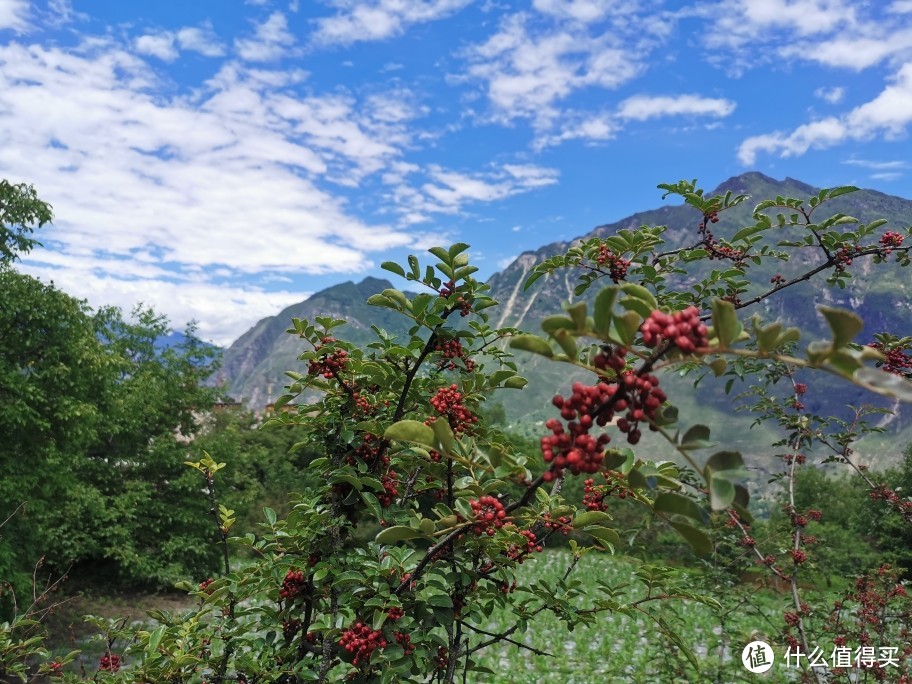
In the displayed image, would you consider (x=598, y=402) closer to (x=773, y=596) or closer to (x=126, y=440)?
(x=126, y=440)

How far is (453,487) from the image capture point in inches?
73.2

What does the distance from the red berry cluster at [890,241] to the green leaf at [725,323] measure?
2755 mm

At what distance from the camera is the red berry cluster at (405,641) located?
6.08ft

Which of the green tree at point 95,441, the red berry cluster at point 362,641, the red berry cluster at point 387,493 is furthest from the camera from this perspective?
the green tree at point 95,441

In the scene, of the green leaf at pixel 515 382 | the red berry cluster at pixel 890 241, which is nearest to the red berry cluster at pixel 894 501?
the red berry cluster at pixel 890 241

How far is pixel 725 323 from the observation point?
98 cm

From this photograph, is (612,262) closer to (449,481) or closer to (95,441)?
(449,481)

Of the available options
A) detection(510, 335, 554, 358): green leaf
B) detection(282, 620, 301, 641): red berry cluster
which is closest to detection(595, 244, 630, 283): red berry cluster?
detection(510, 335, 554, 358): green leaf

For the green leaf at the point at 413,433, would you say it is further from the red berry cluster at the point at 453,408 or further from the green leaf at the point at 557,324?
the red berry cluster at the point at 453,408

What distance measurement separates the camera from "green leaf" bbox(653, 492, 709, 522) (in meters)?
1.03

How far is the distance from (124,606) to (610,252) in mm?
16717

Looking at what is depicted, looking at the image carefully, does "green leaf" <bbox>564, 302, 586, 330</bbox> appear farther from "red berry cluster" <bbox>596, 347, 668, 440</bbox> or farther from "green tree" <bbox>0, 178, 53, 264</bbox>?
"green tree" <bbox>0, 178, 53, 264</bbox>

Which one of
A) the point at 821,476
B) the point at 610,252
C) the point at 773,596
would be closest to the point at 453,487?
the point at 610,252

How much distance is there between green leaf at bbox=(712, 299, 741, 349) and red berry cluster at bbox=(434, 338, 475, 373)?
130 centimetres
